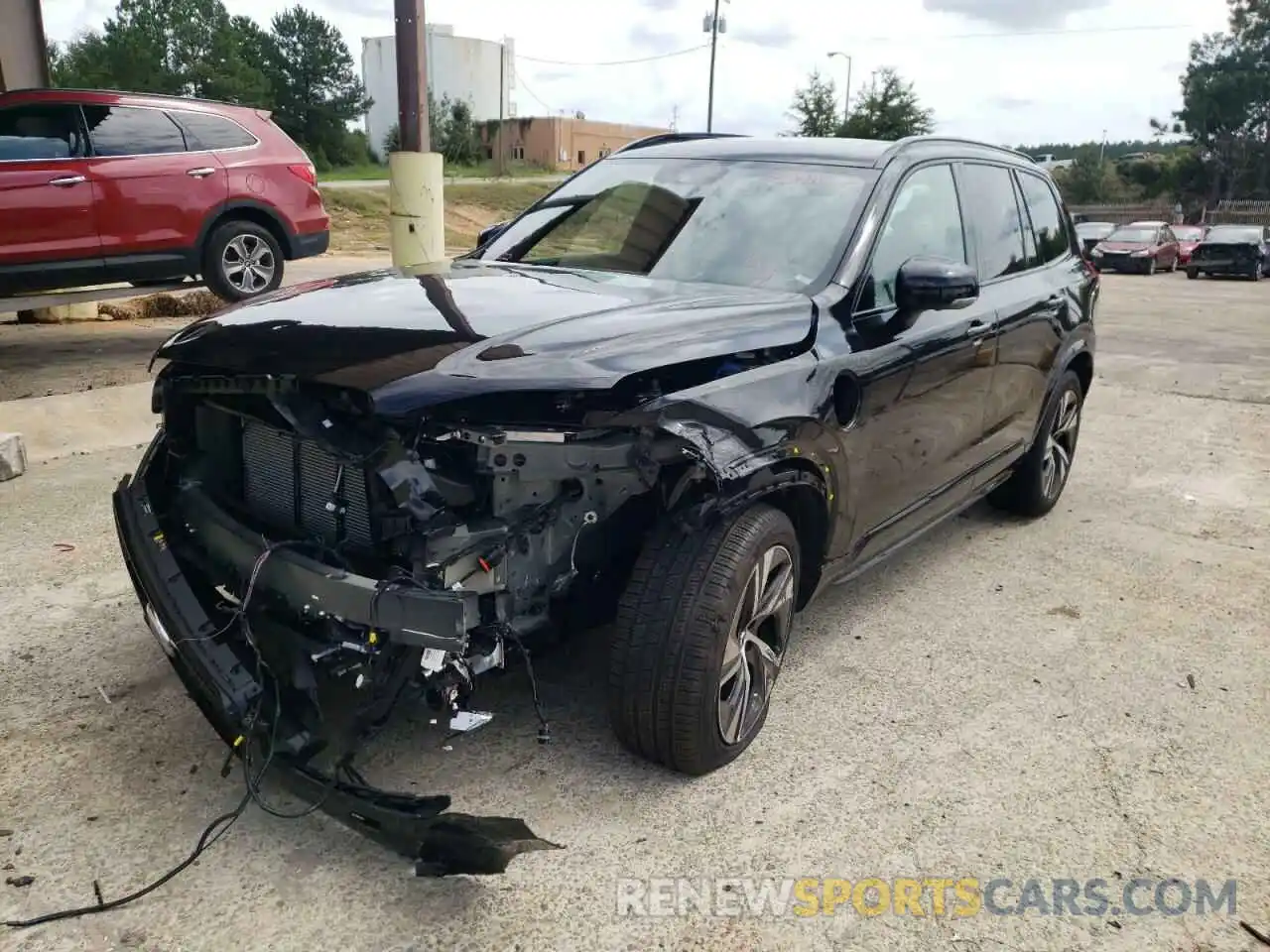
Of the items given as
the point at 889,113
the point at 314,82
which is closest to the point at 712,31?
the point at 889,113

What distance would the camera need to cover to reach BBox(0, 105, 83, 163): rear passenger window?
25.2 ft

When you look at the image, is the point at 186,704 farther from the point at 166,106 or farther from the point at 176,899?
the point at 166,106

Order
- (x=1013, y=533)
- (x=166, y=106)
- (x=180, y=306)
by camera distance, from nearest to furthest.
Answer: (x=1013, y=533), (x=166, y=106), (x=180, y=306)

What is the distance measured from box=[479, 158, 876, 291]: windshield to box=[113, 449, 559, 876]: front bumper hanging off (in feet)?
5.67

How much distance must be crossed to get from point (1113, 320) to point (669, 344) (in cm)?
1381

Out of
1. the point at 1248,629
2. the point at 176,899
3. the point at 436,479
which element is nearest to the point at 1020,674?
the point at 1248,629

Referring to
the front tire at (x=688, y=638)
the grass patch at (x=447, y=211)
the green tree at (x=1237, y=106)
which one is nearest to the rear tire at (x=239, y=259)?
the front tire at (x=688, y=638)

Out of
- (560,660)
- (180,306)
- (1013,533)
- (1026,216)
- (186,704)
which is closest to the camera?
(186,704)

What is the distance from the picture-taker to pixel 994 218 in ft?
14.3

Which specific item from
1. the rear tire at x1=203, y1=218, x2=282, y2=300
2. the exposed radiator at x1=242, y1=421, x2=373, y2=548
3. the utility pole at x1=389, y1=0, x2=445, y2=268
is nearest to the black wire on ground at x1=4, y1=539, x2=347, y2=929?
the exposed radiator at x1=242, y1=421, x2=373, y2=548

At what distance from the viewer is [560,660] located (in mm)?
3496

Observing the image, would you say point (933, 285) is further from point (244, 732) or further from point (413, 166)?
point (413, 166)

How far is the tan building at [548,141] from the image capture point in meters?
56.8

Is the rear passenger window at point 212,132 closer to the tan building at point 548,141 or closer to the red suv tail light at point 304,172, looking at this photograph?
the red suv tail light at point 304,172
